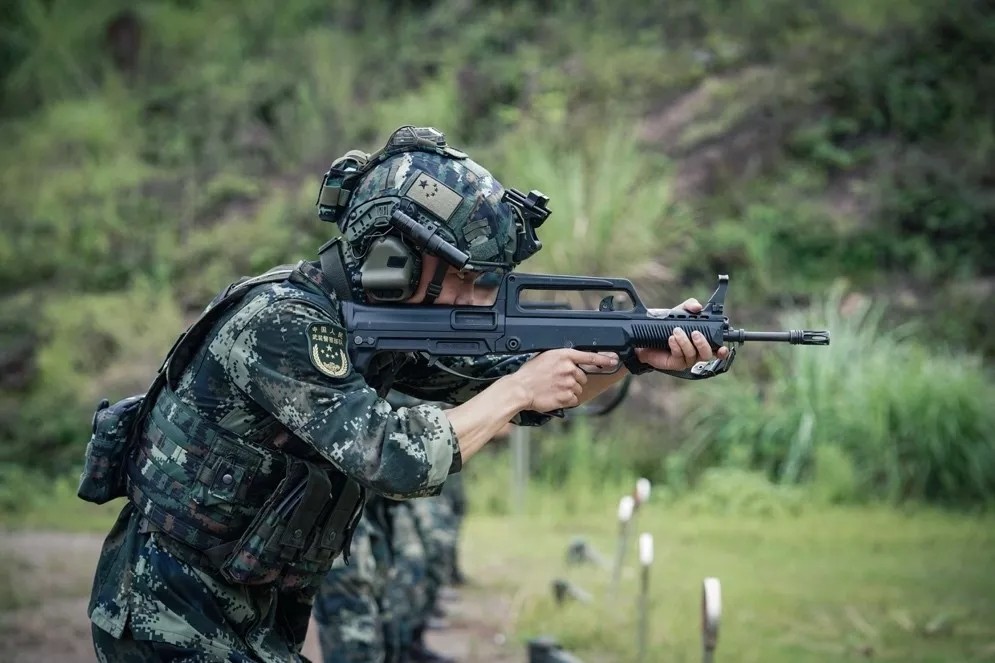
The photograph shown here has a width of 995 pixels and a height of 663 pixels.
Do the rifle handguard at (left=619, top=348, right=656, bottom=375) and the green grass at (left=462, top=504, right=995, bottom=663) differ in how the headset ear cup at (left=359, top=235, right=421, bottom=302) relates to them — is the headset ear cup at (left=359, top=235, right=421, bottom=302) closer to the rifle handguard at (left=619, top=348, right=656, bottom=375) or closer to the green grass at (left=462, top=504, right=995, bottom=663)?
the rifle handguard at (left=619, top=348, right=656, bottom=375)

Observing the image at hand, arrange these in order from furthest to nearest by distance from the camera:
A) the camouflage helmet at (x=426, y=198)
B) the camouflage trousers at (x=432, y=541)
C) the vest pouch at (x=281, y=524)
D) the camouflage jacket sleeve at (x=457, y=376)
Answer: the camouflage trousers at (x=432, y=541) < the camouflage jacket sleeve at (x=457, y=376) < the camouflage helmet at (x=426, y=198) < the vest pouch at (x=281, y=524)

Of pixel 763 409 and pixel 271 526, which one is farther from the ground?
pixel 763 409

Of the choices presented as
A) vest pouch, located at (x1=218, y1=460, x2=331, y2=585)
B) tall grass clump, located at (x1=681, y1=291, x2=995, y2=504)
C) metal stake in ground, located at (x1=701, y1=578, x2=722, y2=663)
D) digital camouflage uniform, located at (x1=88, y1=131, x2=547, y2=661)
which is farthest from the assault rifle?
tall grass clump, located at (x1=681, y1=291, x2=995, y2=504)

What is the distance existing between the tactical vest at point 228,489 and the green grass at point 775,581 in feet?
11.9

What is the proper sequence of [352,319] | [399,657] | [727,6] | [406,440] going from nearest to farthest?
1. [406,440]
2. [352,319]
3. [399,657]
4. [727,6]

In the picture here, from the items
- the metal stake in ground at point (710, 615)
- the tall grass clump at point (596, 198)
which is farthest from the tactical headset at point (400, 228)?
the tall grass clump at point (596, 198)

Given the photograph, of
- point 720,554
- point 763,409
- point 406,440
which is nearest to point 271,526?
point 406,440

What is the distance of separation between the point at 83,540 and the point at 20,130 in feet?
27.4

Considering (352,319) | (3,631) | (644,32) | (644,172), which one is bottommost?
(3,631)

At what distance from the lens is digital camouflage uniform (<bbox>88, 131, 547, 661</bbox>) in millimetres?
3191

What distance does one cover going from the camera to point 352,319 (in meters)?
3.45

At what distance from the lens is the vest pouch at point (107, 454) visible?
3.50 meters

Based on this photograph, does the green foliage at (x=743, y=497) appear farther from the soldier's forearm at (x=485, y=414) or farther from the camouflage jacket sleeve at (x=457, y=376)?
the soldier's forearm at (x=485, y=414)

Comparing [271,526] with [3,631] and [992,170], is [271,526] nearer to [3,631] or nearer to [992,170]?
[3,631]
